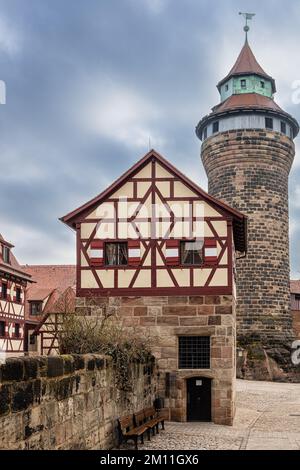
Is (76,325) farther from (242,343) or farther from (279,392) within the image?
(242,343)

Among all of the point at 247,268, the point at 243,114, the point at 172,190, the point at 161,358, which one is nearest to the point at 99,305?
the point at 161,358

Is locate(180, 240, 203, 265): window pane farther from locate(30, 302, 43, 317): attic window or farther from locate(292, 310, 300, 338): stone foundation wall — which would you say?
locate(30, 302, 43, 317): attic window

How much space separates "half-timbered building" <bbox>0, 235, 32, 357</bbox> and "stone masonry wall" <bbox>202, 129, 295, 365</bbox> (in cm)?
1207

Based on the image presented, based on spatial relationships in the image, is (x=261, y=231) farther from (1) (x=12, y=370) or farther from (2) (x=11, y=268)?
(1) (x=12, y=370)

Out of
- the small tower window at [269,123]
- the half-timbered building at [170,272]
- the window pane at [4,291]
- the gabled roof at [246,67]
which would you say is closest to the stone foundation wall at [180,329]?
the half-timbered building at [170,272]

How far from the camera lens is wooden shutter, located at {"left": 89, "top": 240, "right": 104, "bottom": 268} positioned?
21000 mm

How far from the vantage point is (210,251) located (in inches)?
810

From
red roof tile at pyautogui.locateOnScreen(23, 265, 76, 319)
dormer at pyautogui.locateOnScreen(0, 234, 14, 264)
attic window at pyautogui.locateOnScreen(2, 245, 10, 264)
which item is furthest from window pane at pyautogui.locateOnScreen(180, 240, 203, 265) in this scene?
red roof tile at pyautogui.locateOnScreen(23, 265, 76, 319)

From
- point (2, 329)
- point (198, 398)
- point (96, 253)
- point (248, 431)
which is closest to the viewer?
point (248, 431)

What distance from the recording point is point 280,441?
51.0 feet

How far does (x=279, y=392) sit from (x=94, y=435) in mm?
19736

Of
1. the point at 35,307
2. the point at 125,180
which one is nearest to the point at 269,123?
the point at 125,180

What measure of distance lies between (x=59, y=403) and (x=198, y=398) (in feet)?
35.9

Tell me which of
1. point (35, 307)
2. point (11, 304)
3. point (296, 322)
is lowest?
point (296, 322)
